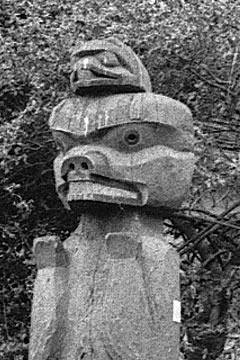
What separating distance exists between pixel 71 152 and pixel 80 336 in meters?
0.91

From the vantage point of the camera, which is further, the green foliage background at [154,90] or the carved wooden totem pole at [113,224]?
the green foliage background at [154,90]

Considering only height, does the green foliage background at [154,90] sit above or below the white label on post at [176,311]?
above

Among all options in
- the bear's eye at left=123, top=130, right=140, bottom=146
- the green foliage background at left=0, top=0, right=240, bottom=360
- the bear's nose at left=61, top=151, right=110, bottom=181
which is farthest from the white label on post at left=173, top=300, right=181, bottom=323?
the green foliage background at left=0, top=0, right=240, bottom=360

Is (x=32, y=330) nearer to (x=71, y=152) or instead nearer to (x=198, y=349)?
(x=71, y=152)

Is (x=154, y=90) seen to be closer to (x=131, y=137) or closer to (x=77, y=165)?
(x=131, y=137)

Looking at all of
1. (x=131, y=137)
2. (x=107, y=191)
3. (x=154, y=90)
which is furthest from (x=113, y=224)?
(x=154, y=90)

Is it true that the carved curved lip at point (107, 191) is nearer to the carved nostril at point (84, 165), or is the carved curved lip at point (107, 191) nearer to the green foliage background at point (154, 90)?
the carved nostril at point (84, 165)

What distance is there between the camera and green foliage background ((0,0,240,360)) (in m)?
7.60

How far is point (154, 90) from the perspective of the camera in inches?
305

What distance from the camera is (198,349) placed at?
26.1 feet

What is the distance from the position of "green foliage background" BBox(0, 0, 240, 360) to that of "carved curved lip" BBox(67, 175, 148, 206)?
7.50ft

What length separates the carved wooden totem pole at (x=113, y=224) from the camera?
4938 mm

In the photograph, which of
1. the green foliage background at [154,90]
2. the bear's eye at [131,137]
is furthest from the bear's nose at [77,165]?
the green foliage background at [154,90]

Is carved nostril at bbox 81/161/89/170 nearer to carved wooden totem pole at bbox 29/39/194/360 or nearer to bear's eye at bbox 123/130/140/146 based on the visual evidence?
carved wooden totem pole at bbox 29/39/194/360
